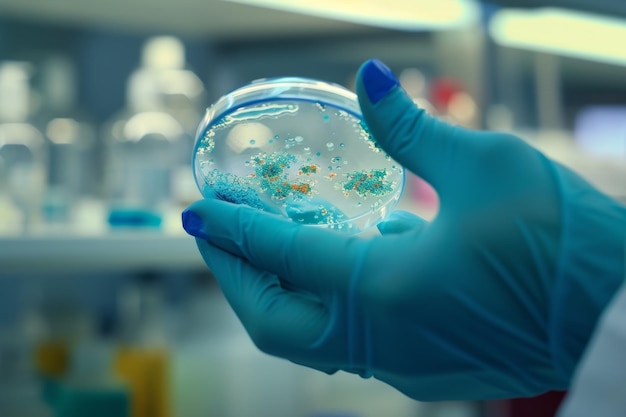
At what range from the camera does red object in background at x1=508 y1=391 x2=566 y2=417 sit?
1642 mm

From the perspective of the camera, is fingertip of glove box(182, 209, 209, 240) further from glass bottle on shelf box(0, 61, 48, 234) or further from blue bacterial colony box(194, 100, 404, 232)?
glass bottle on shelf box(0, 61, 48, 234)

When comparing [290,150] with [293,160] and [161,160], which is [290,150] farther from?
[161,160]

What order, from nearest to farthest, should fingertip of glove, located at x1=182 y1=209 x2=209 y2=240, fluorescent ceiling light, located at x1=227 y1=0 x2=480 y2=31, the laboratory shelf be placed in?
1. fingertip of glove, located at x1=182 y1=209 x2=209 y2=240
2. the laboratory shelf
3. fluorescent ceiling light, located at x1=227 y1=0 x2=480 y2=31

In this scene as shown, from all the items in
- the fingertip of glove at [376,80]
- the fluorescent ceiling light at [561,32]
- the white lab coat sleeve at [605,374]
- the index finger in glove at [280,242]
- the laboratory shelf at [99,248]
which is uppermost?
the fluorescent ceiling light at [561,32]

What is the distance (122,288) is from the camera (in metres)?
1.67

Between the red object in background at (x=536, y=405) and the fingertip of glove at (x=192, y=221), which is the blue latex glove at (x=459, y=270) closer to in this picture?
the fingertip of glove at (x=192, y=221)

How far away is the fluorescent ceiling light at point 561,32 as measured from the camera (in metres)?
1.71

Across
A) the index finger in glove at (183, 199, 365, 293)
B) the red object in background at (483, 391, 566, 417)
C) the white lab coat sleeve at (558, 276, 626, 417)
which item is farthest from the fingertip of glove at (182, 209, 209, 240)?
the red object in background at (483, 391, 566, 417)

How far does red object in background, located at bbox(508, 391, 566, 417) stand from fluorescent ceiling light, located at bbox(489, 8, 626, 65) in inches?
35.2

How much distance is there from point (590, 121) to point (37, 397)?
2020 mm

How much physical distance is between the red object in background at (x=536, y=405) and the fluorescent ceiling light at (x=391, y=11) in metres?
0.93

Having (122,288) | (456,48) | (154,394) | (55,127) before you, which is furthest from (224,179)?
(456,48)

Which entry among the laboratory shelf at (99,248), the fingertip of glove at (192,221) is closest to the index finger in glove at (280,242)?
the fingertip of glove at (192,221)

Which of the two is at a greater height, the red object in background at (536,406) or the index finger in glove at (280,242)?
the index finger in glove at (280,242)
